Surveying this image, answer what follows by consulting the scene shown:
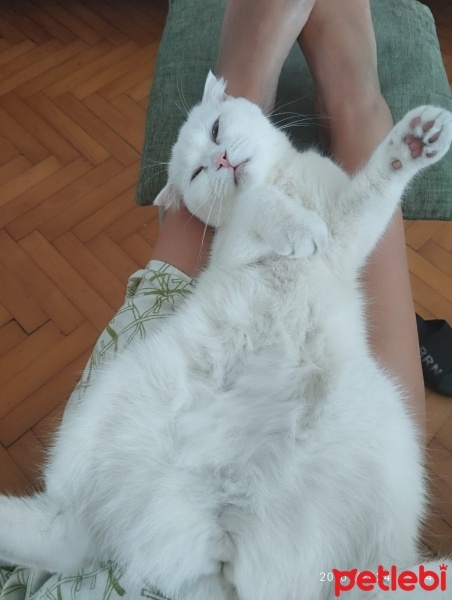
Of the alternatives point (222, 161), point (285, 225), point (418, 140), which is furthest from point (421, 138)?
point (222, 161)

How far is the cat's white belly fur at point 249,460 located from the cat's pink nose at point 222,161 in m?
0.29

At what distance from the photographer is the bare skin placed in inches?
33.1

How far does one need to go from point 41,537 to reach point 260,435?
31 cm

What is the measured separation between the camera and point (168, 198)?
0.99 m

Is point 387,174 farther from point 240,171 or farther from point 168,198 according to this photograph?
point 168,198

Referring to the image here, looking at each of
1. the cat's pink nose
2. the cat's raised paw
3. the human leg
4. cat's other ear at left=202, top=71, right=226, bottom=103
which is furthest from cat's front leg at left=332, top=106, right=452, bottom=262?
Result: cat's other ear at left=202, top=71, right=226, bottom=103

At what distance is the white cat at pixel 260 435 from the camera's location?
1.91 feet

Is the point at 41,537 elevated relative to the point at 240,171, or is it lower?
lower

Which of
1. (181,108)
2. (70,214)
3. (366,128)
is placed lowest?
(70,214)

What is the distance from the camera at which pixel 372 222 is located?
0.75m

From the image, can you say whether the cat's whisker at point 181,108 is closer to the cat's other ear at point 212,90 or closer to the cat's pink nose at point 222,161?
the cat's other ear at point 212,90

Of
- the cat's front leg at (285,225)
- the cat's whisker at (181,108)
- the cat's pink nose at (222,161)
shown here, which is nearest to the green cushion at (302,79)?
the cat's whisker at (181,108)

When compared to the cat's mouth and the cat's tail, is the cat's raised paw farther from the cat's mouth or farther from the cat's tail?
the cat's tail

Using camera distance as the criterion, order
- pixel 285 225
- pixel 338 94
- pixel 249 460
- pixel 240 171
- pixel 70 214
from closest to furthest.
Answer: pixel 249 460, pixel 285 225, pixel 240 171, pixel 338 94, pixel 70 214
